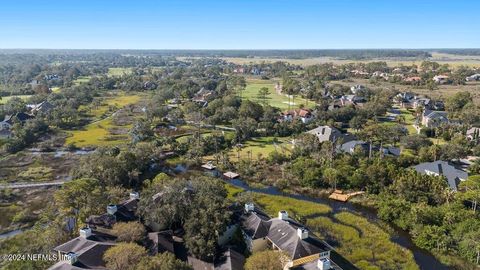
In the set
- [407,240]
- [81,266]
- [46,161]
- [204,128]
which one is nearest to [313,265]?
[407,240]

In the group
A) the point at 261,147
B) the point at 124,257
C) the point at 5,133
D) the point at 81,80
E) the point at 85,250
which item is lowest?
the point at 261,147

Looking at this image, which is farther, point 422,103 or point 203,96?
point 203,96

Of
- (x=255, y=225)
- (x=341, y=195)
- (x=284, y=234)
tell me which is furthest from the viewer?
(x=341, y=195)

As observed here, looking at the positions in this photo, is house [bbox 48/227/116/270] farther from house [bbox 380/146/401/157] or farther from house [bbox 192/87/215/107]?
house [bbox 192/87/215/107]

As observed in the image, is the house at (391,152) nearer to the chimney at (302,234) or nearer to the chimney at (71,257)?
the chimney at (302,234)

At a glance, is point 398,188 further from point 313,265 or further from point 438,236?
point 313,265

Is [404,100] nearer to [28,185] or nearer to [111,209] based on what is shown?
[111,209]

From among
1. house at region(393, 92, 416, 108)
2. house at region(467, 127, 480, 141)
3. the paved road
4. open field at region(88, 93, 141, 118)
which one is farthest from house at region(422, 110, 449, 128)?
open field at region(88, 93, 141, 118)

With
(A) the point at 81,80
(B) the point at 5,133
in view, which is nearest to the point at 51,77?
(A) the point at 81,80
